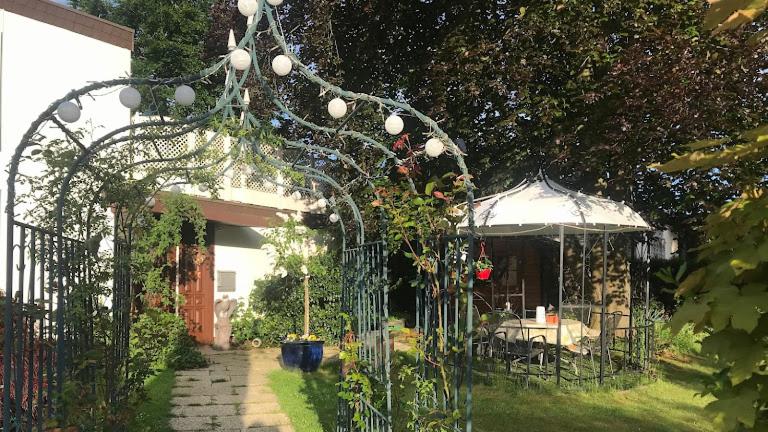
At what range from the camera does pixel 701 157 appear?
122 centimetres

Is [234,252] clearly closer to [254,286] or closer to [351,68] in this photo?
[254,286]

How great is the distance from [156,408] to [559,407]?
449 centimetres

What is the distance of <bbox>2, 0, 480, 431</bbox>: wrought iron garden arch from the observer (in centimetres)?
325

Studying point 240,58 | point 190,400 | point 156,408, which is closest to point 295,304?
point 190,400

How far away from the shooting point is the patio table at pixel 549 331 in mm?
7561

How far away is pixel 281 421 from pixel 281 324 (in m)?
5.48

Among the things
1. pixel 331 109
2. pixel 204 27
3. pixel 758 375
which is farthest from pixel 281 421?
pixel 204 27

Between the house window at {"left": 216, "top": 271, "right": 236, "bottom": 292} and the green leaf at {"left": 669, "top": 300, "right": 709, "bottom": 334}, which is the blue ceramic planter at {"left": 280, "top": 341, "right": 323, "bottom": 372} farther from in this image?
the green leaf at {"left": 669, "top": 300, "right": 709, "bottom": 334}

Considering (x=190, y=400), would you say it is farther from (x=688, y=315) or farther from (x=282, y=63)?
(x=688, y=315)

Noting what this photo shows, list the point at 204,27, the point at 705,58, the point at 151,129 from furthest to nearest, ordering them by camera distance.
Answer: the point at 204,27
the point at 705,58
the point at 151,129

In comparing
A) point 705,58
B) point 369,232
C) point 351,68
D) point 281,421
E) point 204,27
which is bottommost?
point 281,421

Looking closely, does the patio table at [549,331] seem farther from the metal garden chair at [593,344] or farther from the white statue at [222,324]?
the white statue at [222,324]

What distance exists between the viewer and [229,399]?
726 cm

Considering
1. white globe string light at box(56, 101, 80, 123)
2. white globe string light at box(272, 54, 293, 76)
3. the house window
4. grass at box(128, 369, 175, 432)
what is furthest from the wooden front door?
white globe string light at box(272, 54, 293, 76)
